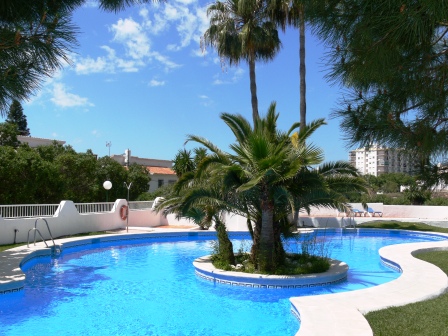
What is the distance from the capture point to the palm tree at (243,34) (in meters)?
21.8

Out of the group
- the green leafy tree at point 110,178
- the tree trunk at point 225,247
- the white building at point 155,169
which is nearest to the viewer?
the tree trunk at point 225,247

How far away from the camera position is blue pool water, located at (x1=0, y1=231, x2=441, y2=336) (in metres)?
8.15

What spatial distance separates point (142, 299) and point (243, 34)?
610 inches

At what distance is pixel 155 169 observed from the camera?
161ft

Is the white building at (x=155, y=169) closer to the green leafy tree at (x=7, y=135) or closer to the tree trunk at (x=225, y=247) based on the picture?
the green leafy tree at (x=7, y=135)

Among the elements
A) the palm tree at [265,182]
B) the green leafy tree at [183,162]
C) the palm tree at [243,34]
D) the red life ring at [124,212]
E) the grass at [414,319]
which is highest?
the palm tree at [243,34]

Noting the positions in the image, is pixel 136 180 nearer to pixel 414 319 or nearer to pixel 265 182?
pixel 265 182

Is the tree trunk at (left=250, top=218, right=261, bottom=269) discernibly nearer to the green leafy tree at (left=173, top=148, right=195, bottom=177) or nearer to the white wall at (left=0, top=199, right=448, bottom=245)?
the white wall at (left=0, top=199, right=448, bottom=245)

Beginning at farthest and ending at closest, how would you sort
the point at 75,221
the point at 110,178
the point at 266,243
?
the point at 110,178, the point at 75,221, the point at 266,243

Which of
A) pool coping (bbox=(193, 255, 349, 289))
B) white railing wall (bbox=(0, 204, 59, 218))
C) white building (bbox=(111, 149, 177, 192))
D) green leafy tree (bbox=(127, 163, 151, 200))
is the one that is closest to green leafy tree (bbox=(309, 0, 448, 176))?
pool coping (bbox=(193, 255, 349, 289))

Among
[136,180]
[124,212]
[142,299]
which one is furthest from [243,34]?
[136,180]

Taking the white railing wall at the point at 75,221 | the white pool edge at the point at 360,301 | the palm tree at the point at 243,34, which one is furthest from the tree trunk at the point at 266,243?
the palm tree at the point at 243,34

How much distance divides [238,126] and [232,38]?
36.7 ft

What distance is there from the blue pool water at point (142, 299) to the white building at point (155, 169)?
29.5 meters
